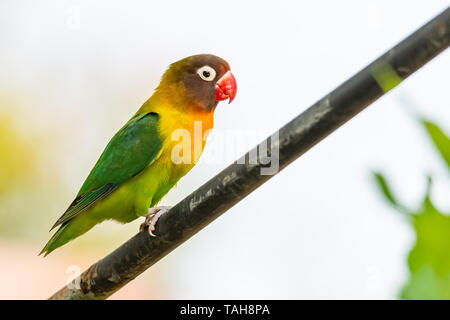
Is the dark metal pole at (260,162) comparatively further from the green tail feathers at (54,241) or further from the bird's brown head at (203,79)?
the bird's brown head at (203,79)

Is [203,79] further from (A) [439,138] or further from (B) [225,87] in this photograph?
(A) [439,138]

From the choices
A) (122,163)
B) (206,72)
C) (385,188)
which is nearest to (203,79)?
(206,72)

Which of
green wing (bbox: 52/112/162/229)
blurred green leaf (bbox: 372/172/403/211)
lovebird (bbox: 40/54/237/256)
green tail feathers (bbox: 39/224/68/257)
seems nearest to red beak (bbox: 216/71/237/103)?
lovebird (bbox: 40/54/237/256)

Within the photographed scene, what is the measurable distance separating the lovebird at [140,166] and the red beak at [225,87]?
0.17 meters

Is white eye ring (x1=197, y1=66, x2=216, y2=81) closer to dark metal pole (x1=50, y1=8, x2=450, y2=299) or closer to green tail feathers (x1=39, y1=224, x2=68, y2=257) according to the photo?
green tail feathers (x1=39, y1=224, x2=68, y2=257)

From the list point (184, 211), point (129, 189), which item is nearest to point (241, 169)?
point (184, 211)

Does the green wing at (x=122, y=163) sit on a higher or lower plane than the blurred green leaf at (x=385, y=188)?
higher

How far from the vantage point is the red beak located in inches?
126

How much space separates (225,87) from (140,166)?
2.32ft

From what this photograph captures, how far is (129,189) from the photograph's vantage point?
2.77 m

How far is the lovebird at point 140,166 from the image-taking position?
2.75 m

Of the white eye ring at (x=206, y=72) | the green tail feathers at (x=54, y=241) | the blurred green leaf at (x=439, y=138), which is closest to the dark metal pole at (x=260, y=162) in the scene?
the blurred green leaf at (x=439, y=138)
